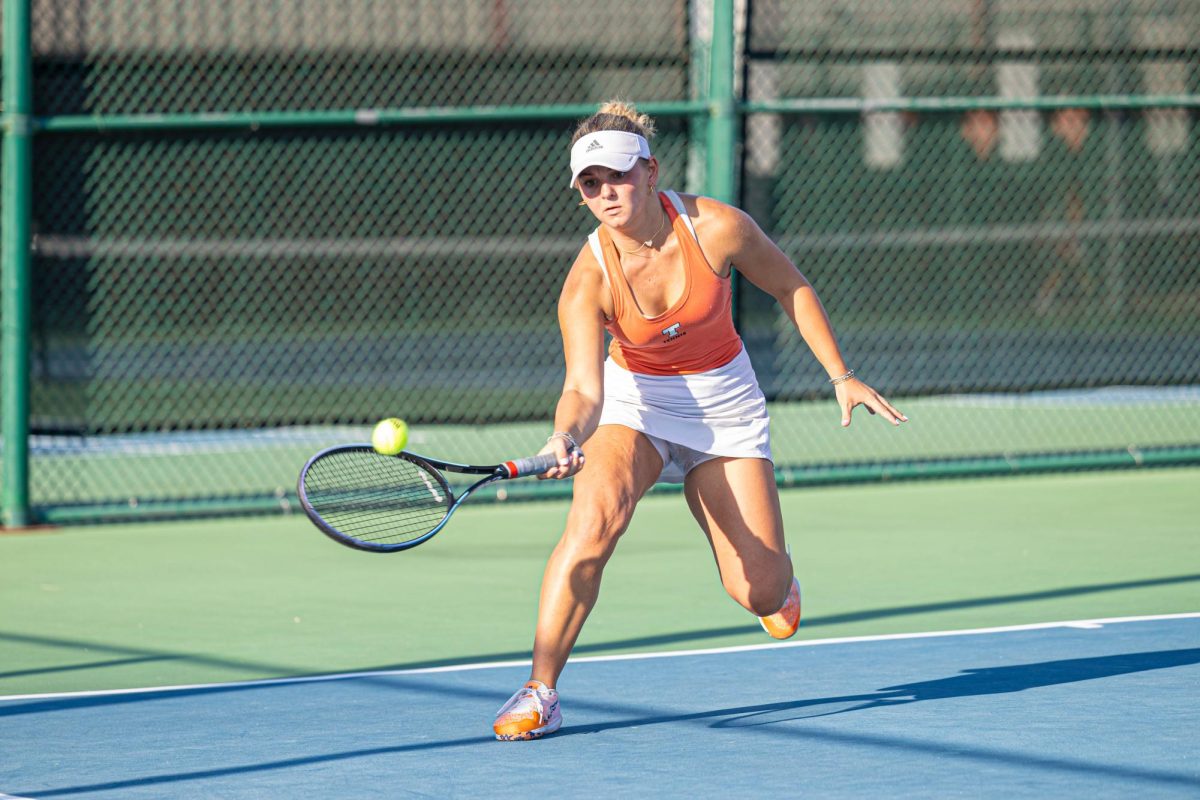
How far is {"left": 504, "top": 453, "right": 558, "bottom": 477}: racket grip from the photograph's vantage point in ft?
16.3

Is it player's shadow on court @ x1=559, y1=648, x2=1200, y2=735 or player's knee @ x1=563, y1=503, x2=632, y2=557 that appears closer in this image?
player's knee @ x1=563, y1=503, x2=632, y2=557

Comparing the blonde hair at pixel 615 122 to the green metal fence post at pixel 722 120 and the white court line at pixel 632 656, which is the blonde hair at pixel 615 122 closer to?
the white court line at pixel 632 656

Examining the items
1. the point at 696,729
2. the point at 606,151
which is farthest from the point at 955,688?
the point at 606,151

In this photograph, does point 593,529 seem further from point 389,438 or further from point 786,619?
point 786,619

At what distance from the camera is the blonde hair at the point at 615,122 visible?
17.6 ft

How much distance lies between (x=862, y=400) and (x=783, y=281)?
0.52 m

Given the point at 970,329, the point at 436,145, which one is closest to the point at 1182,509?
the point at 436,145

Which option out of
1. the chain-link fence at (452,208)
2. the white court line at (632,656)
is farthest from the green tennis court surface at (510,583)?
the chain-link fence at (452,208)

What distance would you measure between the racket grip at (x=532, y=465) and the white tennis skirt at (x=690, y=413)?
68 centimetres

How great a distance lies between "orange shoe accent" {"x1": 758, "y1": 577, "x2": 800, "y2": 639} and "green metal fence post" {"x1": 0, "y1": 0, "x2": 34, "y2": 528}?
4.46 meters

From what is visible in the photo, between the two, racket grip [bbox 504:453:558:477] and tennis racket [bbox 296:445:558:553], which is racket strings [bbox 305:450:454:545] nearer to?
tennis racket [bbox 296:445:558:553]

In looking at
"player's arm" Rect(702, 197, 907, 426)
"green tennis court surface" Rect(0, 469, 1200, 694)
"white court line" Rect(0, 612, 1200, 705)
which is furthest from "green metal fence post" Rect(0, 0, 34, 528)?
"player's arm" Rect(702, 197, 907, 426)

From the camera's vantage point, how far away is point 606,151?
525 cm

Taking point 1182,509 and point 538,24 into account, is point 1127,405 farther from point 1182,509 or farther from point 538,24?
point 538,24
